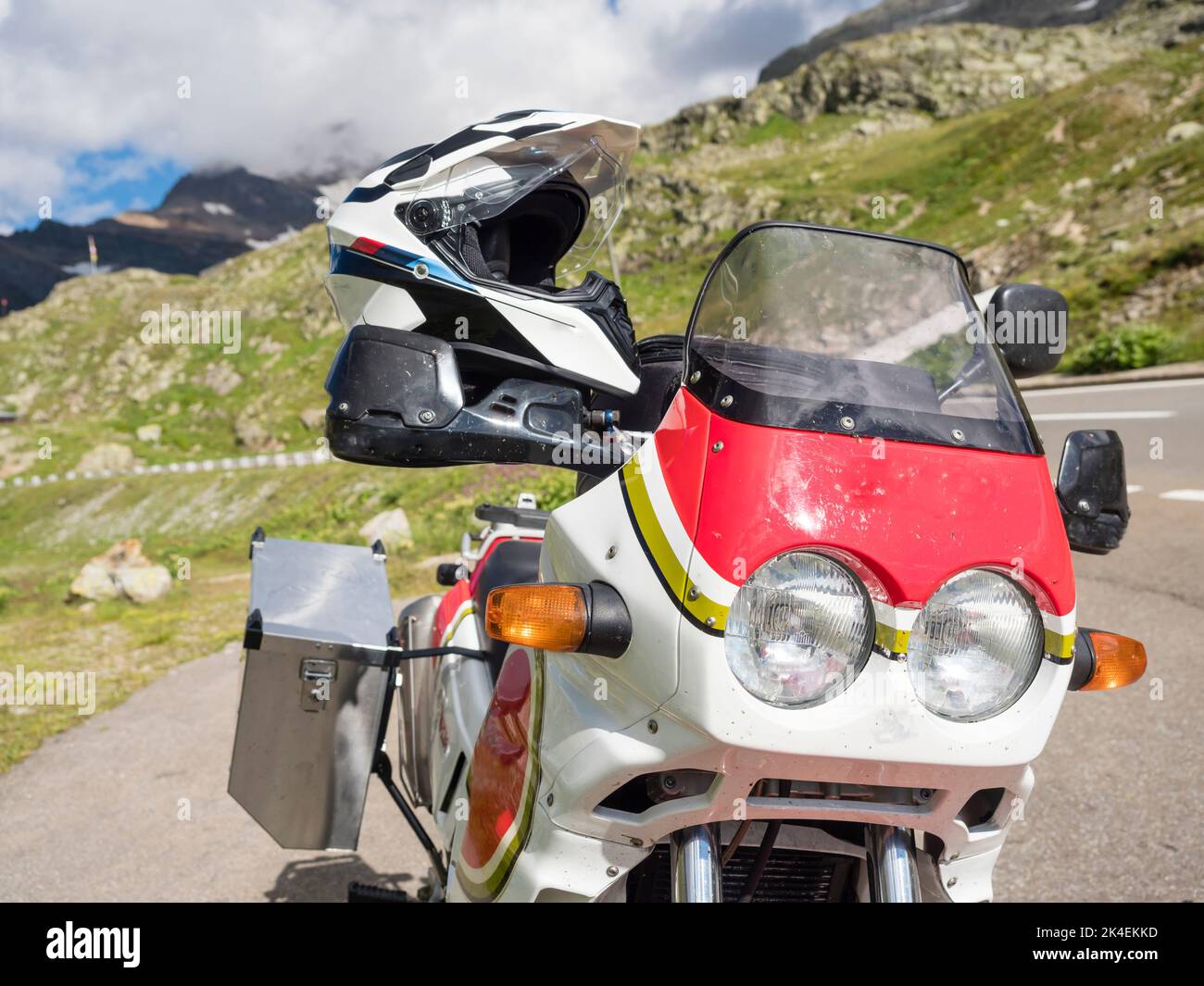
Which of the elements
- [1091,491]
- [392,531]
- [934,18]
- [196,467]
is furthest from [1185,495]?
[934,18]

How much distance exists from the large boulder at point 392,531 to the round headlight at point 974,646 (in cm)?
877

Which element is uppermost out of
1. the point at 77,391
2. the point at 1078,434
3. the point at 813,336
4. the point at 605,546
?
the point at 77,391

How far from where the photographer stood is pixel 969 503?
5.43 ft

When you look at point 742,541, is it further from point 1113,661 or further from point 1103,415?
point 1103,415

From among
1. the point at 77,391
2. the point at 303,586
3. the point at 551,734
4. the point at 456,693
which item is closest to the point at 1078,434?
the point at 551,734

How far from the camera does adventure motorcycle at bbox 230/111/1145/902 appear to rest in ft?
5.21

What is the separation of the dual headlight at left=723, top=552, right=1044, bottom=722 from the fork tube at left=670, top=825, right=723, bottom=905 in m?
0.34

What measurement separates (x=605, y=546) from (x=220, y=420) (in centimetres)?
5610

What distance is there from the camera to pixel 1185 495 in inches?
288

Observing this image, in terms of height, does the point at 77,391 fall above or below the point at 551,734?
above

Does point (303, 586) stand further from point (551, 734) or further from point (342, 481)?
point (342, 481)

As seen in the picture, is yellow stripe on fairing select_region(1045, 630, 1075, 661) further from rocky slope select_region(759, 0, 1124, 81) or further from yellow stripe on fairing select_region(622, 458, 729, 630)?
rocky slope select_region(759, 0, 1124, 81)

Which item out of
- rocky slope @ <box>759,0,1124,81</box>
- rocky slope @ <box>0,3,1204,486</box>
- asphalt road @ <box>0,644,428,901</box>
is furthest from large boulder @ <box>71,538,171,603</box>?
rocky slope @ <box>759,0,1124,81</box>

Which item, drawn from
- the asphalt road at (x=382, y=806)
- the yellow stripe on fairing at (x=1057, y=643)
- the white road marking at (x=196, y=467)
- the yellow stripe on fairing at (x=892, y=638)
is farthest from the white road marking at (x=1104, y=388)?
the white road marking at (x=196, y=467)
